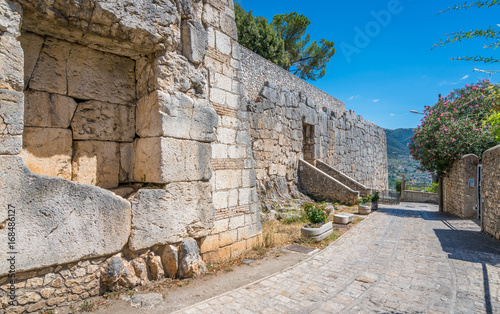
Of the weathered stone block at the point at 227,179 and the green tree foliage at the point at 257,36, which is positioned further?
the green tree foliage at the point at 257,36

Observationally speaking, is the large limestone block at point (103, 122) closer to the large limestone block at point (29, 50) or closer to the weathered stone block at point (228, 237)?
the large limestone block at point (29, 50)

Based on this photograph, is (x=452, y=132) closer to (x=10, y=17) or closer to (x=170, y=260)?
(x=170, y=260)

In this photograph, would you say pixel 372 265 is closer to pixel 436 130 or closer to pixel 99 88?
pixel 99 88

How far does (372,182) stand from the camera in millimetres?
22734

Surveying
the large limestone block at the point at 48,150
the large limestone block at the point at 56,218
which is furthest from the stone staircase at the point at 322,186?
the large limestone block at the point at 48,150

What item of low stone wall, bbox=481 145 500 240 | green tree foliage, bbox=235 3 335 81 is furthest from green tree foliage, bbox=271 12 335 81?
low stone wall, bbox=481 145 500 240

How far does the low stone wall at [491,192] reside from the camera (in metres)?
7.26

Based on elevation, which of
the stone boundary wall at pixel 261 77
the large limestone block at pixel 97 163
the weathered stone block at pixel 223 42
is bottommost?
the large limestone block at pixel 97 163

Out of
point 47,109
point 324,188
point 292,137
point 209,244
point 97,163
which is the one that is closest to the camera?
point 47,109

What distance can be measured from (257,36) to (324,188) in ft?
36.7

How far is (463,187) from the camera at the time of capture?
1055cm

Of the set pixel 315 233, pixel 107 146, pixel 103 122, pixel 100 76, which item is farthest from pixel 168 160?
pixel 315 233

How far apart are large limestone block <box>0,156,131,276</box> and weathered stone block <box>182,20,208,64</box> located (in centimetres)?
242

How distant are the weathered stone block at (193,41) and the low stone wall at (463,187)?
10.7 meters
